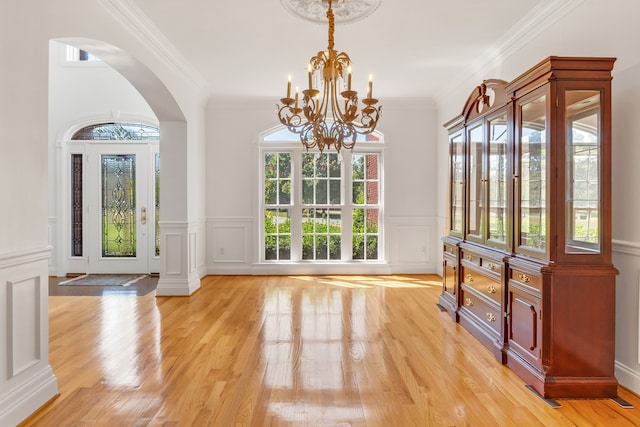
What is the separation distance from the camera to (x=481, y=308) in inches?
138

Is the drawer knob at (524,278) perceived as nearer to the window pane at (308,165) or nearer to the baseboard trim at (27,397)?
the baseboard trim at (27,397)

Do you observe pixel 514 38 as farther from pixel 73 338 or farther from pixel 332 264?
pixel 73 338

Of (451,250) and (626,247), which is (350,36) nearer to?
(451,250)

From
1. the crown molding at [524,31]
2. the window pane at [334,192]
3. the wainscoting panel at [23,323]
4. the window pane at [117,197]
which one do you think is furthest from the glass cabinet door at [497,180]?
the window pane at [117,197]

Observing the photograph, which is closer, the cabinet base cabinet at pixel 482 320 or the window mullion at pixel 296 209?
the cabinet base cabinet at pixel 482 320

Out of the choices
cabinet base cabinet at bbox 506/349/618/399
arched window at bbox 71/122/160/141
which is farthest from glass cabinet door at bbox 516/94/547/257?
arched window at bbox 71/122/160/141

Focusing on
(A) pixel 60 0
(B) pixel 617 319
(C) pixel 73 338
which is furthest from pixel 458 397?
(A) pixel 60 0

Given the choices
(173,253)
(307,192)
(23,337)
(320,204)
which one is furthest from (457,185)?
(23,337)

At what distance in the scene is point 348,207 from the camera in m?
6.74

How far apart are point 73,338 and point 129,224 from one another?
3516 millimetres

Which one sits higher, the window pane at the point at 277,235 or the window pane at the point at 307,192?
the window pane at the point at 307,192

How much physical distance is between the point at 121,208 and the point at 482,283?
5880 mm

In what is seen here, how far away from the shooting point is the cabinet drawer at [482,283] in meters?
3.18

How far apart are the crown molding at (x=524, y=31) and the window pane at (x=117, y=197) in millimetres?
5527
